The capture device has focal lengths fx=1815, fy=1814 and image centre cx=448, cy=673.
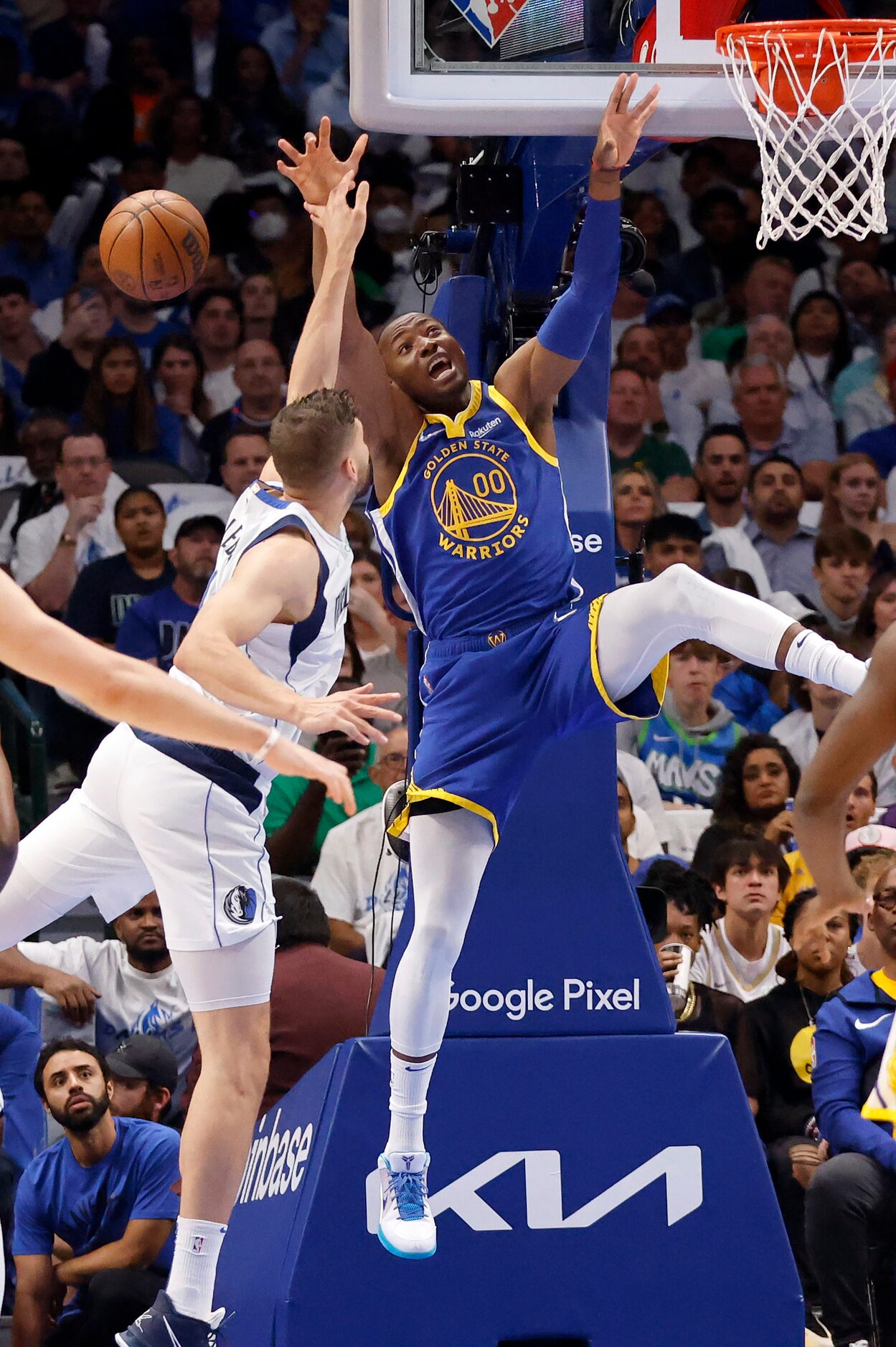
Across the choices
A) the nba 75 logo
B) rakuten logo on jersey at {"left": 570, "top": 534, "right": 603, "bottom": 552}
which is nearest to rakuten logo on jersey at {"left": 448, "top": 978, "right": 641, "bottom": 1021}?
rakuten logo on jersey at {"left": 570, "top": 534, "right": 603, "bottom": 552}

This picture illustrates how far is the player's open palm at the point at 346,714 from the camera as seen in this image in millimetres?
3691

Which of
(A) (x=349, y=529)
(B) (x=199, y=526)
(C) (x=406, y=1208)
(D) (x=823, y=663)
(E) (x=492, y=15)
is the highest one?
(A) (x=349, y=529)

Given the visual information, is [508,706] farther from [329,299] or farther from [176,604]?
[176,604]

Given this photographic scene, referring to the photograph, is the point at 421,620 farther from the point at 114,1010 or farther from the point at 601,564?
the point at 114,1010

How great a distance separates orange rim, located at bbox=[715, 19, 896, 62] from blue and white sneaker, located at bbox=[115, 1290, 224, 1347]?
387 centimetres

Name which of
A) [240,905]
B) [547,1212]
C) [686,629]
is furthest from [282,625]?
[547,1212]

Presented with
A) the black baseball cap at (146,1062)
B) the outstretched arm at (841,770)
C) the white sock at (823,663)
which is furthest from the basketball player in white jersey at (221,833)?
the outstretched arm at (841,770)

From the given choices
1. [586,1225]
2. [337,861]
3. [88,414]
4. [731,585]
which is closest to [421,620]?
[586,1225]

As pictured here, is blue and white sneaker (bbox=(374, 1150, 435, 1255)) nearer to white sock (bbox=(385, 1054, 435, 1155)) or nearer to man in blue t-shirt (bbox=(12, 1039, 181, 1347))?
white sock (bbox=(385, 1054, 435, 1155))

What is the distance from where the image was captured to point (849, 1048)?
6484 mm

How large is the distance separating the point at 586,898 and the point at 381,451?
4.86 feet

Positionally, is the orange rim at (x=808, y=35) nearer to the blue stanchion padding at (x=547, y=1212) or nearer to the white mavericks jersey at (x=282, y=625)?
the white mavericks jersey at (x=282, y=625)

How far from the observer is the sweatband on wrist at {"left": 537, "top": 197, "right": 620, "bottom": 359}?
201 inches

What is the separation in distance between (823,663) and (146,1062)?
3.61m
